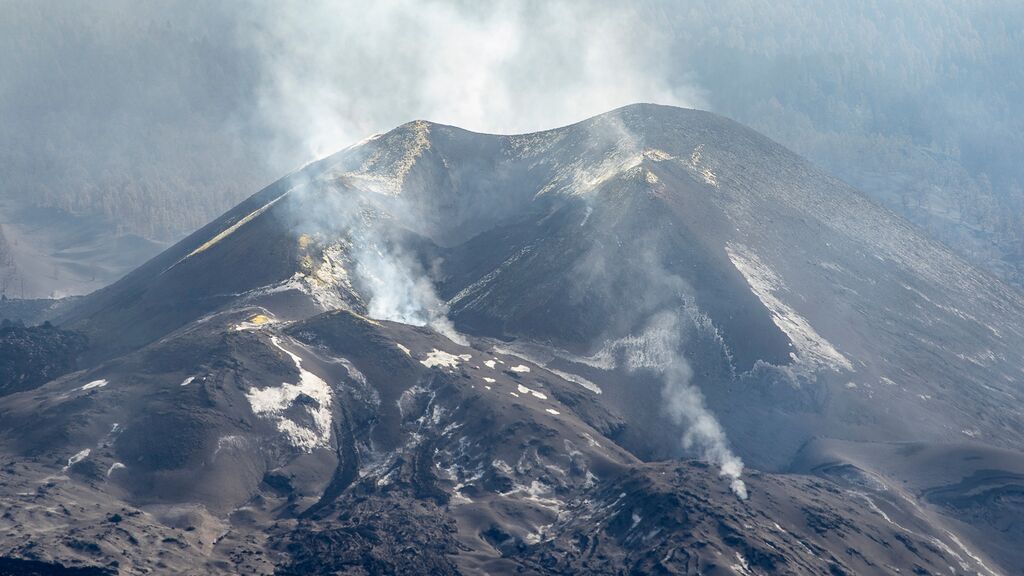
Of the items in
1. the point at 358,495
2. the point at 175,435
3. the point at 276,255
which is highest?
the point at 276,255

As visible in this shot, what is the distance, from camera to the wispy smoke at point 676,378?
391 ft

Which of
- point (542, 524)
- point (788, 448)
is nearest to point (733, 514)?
point (542, 524)

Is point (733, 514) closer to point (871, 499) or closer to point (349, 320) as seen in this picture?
point (871, 499)

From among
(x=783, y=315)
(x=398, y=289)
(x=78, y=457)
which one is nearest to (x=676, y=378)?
(x=783, y=315)

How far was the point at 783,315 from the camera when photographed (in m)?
135

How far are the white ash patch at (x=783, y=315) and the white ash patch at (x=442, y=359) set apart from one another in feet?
130

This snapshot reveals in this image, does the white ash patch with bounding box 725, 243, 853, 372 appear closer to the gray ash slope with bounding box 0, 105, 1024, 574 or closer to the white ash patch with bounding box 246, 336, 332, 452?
the gray ash slope with bounding box 0, 105, 1024, 574

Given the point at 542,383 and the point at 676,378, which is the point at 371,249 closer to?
the point at 542,383

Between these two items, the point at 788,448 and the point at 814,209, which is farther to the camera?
the point at 814,209

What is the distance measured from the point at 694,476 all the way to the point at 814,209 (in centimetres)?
8100

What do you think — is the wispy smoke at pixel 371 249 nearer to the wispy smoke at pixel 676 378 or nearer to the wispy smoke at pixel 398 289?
the wispy smoke at pixel 398 289

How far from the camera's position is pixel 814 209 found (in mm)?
170000

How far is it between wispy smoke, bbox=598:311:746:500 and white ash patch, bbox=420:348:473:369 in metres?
19.2

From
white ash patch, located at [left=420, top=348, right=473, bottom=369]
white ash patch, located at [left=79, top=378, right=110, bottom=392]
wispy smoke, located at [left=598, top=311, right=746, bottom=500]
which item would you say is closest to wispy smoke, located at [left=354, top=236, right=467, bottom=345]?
white ash patch, located at [left=420, top=348, right=473, bottom=369]
